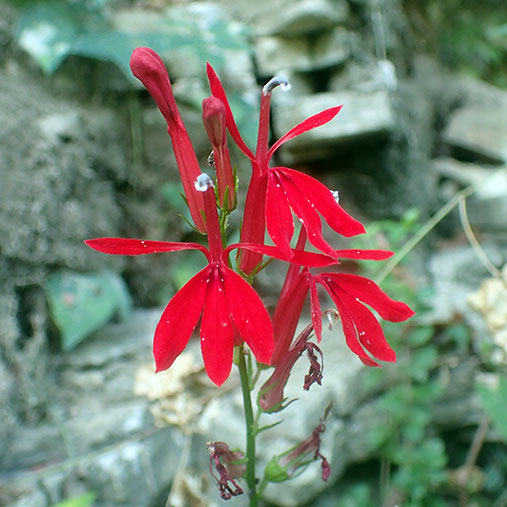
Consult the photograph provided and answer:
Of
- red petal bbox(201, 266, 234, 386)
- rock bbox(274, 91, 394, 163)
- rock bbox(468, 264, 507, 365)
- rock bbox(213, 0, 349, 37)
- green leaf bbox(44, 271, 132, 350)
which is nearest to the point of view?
red petal bbox(201, 266, 234, 386)

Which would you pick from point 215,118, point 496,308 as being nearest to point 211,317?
point 215,118

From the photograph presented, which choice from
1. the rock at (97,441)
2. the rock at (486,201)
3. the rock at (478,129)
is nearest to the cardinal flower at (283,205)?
the rock at (97,441)

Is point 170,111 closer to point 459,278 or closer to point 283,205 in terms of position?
point 283,205

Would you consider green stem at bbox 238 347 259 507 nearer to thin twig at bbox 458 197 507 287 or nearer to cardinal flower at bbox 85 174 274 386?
cardinal flower at bbox 85 174 274 386

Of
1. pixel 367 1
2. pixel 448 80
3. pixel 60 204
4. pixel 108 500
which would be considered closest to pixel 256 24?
pixel 367 1

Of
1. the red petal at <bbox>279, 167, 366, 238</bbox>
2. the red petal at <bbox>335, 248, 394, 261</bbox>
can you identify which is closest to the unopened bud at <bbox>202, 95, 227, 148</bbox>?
the red petal at <bbox>279, 167, 366, 238</bbox>

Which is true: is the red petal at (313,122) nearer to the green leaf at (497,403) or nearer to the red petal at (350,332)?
the red petal at (350,332)
